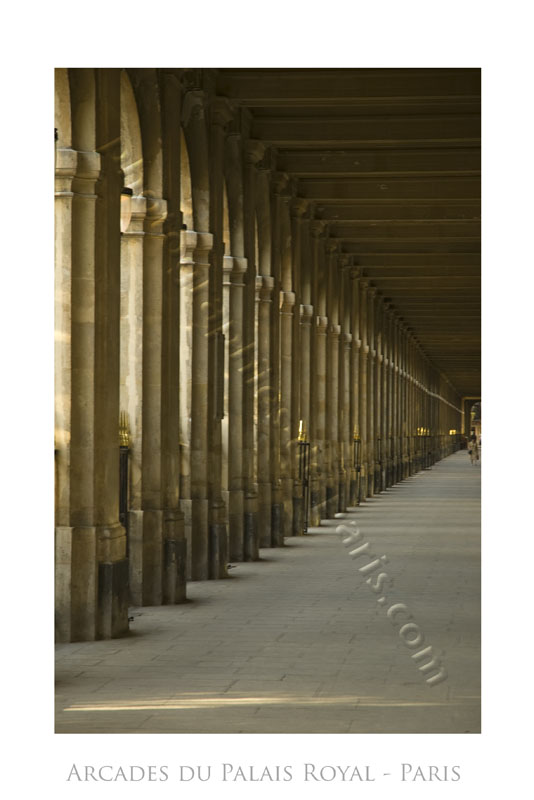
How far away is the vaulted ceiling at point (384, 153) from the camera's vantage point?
63.0 feet

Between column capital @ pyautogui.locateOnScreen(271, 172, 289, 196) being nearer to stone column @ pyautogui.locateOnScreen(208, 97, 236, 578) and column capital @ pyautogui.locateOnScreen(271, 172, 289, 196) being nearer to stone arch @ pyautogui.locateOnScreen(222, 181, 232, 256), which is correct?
stone arch @ pyautogui.locateOnScreen(222, 181, 232, 256)

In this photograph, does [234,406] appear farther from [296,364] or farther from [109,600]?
[109,600]

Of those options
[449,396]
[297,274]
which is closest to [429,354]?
[449,396]

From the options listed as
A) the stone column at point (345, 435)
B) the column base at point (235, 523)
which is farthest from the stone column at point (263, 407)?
the stone column at point (345, 435)

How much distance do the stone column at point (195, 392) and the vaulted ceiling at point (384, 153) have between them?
8.67 ft

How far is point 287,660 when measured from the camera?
1149cm

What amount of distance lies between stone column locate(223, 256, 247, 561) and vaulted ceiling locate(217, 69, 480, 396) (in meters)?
2.61

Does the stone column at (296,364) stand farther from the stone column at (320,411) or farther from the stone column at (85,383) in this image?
the stone column at (85,383)

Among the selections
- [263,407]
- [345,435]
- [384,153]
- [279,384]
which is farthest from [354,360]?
[263,407]

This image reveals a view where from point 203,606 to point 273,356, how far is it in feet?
29.6

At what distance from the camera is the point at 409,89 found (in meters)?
19.2

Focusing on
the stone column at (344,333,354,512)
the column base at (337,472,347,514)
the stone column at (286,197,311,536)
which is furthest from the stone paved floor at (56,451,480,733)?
the stone column at (344,333,354,512)

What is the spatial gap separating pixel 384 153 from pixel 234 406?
601 cm
